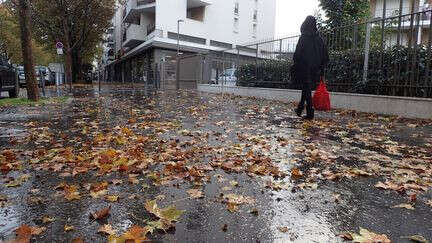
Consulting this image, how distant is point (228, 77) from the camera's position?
2252 cm

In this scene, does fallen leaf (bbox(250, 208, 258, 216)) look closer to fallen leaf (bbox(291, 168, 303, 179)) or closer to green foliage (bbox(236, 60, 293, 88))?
fallen leaf (bbox(291, 168, 303, 179))

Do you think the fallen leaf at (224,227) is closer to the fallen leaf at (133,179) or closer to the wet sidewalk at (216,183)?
the wet sidewalk at (216,183)

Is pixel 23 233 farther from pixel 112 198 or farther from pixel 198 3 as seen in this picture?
pixel 198 3

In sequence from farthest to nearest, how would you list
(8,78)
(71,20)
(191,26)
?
1. (191,26)
2. (71,20)
3. (8,78)

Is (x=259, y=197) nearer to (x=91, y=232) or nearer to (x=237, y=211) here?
(x=237, y=211)

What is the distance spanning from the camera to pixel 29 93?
14555 mm

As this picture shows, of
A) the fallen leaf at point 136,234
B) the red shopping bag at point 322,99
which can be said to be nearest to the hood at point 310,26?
the red shopping bag at point 322,99

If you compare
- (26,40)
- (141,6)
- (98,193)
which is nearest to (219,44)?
(141,6)

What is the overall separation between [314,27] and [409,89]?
3.18 meters

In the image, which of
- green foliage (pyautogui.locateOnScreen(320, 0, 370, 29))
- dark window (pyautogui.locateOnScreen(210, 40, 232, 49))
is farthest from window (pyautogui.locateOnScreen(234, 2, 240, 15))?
green foliage (pyautogui.locateOnScreen(320, 0, 370, 29))

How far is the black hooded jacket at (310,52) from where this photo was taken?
29.8 ft

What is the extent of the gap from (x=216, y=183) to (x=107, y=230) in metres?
1.47

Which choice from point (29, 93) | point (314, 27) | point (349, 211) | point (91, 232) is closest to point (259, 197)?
point (349, 211)

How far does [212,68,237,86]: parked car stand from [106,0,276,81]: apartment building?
37.4 ft
